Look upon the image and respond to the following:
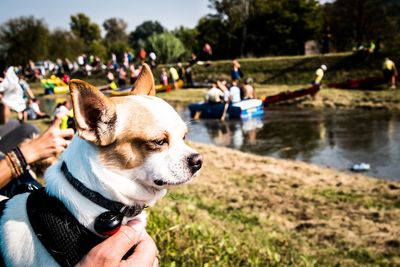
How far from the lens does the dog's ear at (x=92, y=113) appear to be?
6.20ft

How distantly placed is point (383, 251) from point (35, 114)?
1630 cm

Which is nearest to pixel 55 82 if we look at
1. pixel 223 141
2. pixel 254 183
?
pixel 223 141

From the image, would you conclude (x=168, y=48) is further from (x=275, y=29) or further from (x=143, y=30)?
(x=143, y=30)

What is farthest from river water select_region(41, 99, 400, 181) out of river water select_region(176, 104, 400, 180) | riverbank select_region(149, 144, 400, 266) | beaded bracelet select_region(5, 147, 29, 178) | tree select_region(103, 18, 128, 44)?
tree select_region(103, 18, 128, 44)

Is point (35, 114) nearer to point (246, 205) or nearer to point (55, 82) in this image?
point (246, 205)

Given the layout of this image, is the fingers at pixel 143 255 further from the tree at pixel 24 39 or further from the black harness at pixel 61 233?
the tree at pixel 24 39

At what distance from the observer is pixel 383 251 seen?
5367mm

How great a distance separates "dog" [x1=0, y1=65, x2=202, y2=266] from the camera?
6.22 ft

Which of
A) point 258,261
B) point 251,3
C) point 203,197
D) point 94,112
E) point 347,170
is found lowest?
point 347,170

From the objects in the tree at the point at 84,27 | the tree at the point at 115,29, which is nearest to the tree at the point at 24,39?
the tree at the point at 84,27

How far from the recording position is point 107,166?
2000 millimetres

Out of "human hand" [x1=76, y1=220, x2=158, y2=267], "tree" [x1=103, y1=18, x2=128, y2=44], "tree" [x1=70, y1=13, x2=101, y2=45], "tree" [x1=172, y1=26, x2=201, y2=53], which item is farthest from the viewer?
"tree" [x1=103, y1=18, x2=128, y2=44]

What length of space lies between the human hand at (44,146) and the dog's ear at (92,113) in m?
1.06

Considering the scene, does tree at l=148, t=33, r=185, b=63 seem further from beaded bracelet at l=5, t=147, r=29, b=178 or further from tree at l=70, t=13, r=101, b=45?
tree at l=70, t=13, r=101, b=45
